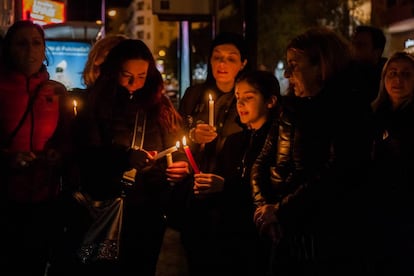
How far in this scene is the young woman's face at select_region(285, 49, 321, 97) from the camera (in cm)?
321

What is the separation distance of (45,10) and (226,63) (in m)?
12.0

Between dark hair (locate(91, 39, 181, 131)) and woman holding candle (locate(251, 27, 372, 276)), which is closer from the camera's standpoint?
woman holding candle (locate(251, 27, 372, 276))

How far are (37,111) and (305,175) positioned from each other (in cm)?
173

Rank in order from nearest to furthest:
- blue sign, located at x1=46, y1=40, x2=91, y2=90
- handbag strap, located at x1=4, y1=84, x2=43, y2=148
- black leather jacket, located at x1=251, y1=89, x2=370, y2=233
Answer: black leather jacket, located at x1=251, y1=89, x2=370, y2=233, handbag strap, located at x1=4, y1=84, x2=43, y2=148, blue sign, located at x1=46, y1=40, x2=91, y2=90

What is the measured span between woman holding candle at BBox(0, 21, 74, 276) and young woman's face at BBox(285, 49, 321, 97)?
60.5 inches

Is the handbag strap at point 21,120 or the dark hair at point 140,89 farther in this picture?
the dark hair at point 140,89

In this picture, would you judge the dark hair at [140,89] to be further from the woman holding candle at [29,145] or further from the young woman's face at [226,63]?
the young woman's face at [226,63]

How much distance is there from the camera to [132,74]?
12.3 ft

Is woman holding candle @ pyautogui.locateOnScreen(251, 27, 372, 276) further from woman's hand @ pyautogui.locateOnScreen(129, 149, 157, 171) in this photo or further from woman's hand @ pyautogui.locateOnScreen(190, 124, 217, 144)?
woman's hand @ pyautogui.locateOnScreen(129, 149, 157, 171)

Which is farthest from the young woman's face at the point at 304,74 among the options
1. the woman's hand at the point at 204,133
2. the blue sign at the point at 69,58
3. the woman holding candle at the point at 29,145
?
the blue sign at the point at 69,58

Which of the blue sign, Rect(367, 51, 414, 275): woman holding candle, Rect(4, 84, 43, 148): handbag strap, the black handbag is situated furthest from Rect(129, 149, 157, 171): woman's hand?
the blue sign

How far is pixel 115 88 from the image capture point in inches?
148

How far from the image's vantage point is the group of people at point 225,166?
3.12 meters

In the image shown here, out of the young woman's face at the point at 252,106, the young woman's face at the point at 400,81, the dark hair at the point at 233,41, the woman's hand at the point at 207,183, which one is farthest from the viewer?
the dark hair at the point at 233,41
